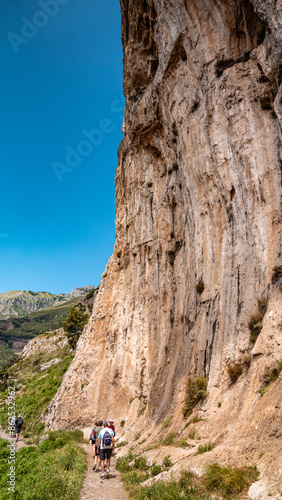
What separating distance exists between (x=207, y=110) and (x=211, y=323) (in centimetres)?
1011

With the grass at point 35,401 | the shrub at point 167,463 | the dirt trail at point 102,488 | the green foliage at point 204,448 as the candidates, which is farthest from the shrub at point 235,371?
the grass at point 35,401

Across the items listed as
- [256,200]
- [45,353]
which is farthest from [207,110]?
[45,353]

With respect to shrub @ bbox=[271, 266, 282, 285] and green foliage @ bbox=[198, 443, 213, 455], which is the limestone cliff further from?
green foliage @ bbox=[198, 443, 213, 455]

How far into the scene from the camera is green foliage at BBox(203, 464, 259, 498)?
226 inches

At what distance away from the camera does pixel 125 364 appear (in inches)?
838

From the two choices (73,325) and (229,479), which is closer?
(229,479)

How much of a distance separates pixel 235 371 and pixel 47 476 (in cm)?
631

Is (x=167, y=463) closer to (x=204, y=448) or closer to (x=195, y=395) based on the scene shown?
(x=204, y=448)

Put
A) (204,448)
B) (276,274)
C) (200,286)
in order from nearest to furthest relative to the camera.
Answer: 1. (204,448)
2. (276,274)
3. (200,286)

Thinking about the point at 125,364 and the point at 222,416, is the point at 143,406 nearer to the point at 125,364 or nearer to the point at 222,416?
the point at 125,364

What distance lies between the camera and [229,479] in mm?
5926

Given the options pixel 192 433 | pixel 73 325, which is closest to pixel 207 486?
pixel 192 433

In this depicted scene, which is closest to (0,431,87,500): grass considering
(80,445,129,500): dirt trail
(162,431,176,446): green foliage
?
(80,445,129,500): dirt trail

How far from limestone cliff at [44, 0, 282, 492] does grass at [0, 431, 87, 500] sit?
13.5 feet
